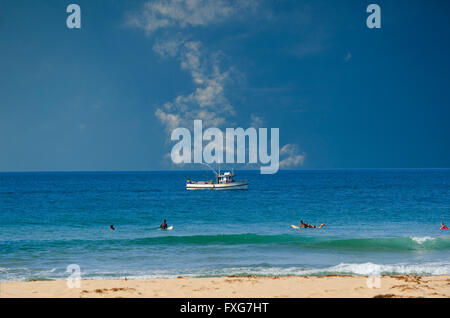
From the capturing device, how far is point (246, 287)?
14.0 metres

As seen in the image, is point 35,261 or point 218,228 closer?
point 35,261

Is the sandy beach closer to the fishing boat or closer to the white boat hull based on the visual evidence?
the white boat hull

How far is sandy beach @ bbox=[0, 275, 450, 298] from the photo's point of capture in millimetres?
12758

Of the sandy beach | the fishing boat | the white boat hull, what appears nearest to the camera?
the sandy beach

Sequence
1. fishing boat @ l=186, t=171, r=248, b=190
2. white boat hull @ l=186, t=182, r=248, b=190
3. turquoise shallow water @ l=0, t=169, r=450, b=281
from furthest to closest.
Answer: fishing boat @ l=186, t=171, r=248, b=190
white boat hull @ l=186, t=182, r=248, b=190
turquoise shallow water @ l=0, t=169, r=450, b=281

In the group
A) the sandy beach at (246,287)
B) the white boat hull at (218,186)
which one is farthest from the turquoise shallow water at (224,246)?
the white boat hull at (218,186)

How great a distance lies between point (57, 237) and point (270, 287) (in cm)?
2052

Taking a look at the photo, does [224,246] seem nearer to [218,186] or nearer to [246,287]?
[246,287]

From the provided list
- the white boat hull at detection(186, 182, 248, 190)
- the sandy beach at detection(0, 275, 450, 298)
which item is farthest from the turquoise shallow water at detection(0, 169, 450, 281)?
the white boat hull at detection(186, 182, 248, 190)

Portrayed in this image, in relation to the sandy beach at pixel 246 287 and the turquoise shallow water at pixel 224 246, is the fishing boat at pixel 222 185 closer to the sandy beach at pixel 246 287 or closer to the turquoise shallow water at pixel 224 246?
the turquoise shallow water at pixel 224 246

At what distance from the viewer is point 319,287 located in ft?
45.1
